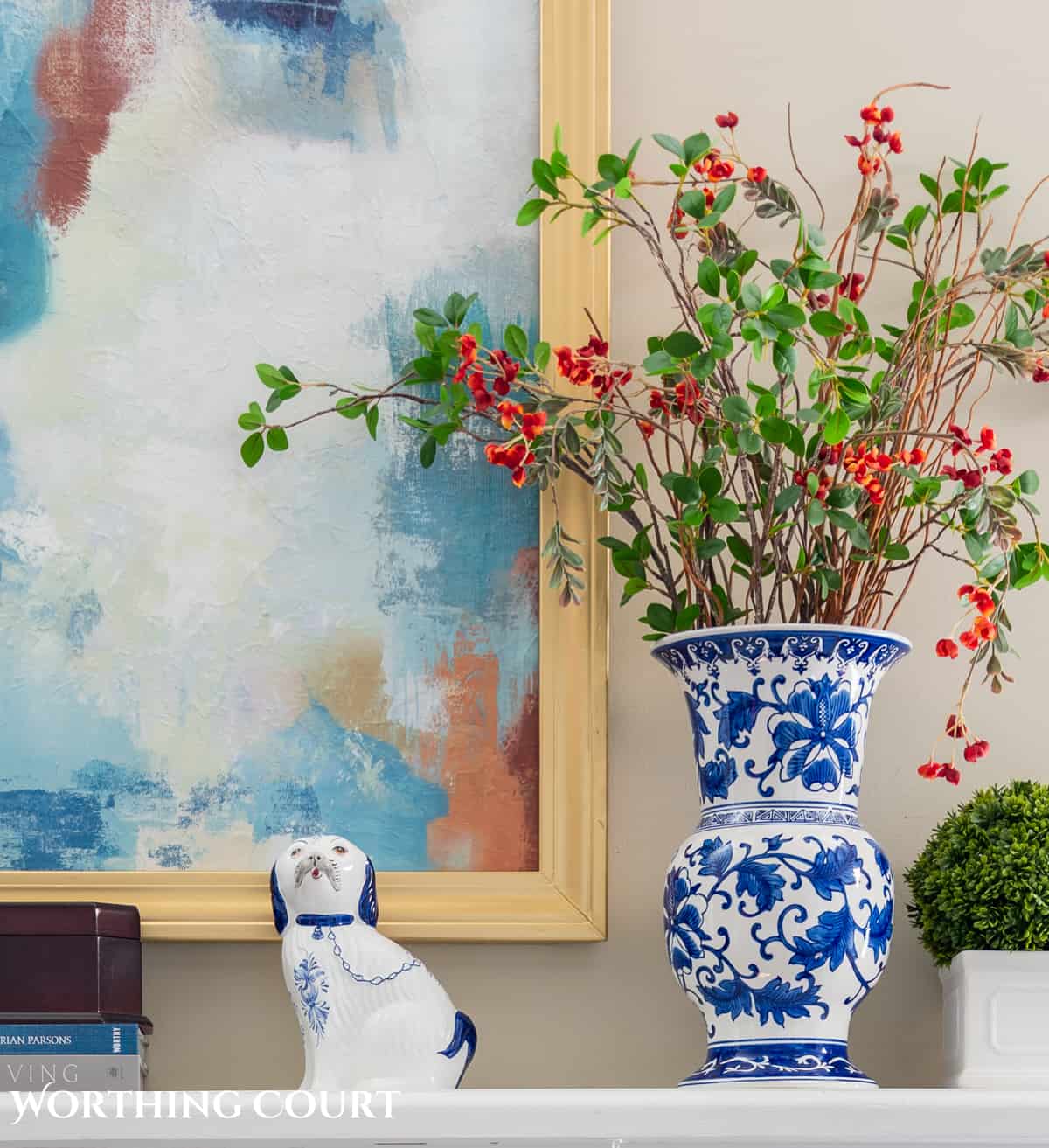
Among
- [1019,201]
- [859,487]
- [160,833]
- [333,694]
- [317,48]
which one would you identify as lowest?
[160,833]

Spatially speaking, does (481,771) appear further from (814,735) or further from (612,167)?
(612,167)

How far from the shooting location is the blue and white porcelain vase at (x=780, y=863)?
101cm

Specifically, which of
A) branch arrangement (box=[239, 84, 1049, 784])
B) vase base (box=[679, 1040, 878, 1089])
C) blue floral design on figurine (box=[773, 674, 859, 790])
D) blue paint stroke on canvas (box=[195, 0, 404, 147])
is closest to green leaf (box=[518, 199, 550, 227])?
branch arrangement (box=[239, 84, 1049, 784])

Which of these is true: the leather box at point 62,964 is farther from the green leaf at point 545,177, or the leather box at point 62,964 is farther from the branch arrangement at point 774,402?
the green leaf at point 545,177

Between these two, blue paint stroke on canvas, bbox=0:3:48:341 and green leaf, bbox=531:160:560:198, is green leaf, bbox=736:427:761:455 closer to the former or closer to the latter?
green leaf, bbox=531:160:560:198

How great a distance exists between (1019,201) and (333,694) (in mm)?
749

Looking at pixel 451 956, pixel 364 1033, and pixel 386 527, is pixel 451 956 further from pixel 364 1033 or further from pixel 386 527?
pixel 386 527

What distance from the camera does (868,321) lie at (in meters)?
1.33

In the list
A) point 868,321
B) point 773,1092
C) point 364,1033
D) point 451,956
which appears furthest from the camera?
point 868,321

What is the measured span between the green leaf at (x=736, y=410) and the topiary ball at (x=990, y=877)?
33cm

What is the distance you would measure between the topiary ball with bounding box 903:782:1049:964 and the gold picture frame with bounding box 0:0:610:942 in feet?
0.88

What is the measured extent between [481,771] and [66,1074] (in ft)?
1.29

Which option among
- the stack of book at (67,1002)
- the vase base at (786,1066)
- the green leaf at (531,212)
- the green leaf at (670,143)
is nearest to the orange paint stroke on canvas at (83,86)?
the green leaf at (531,212)

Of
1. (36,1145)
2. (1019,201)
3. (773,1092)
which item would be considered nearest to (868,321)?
(1019,201)
